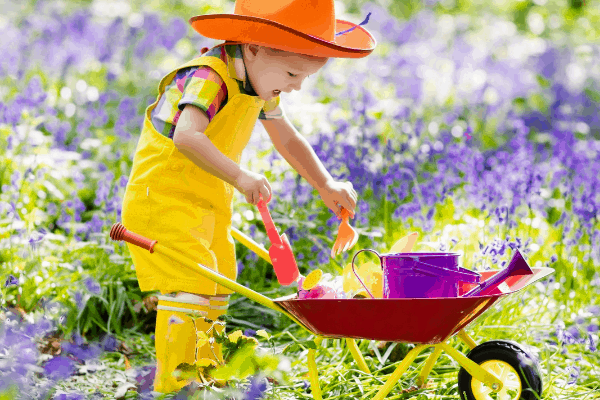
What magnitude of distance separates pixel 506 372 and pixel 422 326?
0.34 metres

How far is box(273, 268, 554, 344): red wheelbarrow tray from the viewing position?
195cm

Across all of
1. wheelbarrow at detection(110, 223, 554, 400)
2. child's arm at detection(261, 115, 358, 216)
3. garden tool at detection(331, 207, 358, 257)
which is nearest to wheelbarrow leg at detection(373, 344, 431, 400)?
wheelbarrow at detection(110, 223, 554, 400)

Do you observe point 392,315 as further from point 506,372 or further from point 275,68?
point 275,68

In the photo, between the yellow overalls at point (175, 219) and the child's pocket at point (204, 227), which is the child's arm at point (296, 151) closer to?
the yellow overalls at point (175, 219)

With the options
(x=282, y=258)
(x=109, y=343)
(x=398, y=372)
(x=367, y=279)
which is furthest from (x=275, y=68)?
(x=109, y=343)

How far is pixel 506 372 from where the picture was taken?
7.04ft

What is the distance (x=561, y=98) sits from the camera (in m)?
6.83

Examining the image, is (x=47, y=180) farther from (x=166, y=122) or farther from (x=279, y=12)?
(x=279, y=12)

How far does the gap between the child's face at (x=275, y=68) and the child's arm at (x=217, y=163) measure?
29cm

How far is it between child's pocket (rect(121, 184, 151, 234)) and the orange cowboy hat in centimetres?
57

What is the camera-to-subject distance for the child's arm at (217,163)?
6.77ft

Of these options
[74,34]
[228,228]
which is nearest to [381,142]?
[228,228]

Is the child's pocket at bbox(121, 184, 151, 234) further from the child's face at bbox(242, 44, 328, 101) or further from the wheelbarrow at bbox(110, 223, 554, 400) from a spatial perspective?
the child's face at bbox(242, 44, 328, 101)

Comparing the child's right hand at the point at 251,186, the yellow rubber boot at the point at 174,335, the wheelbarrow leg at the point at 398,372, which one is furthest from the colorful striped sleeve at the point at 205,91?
the wheelbarrow leg at the point at 398,372
